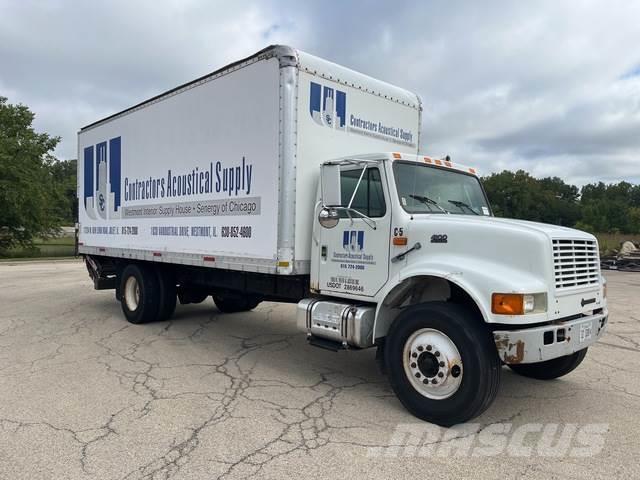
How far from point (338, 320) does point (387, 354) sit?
0.66 m

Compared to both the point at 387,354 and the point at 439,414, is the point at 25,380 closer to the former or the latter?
the point at 387,354

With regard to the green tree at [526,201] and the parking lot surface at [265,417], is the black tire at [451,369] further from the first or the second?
the green tree at [526,201]

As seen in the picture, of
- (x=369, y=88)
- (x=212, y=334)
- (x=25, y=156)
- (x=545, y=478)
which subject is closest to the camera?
(x=545, y=478)

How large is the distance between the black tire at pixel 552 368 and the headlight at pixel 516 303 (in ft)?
5.05

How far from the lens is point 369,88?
6.22m

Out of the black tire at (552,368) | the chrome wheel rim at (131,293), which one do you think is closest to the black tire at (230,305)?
the chrome wheel rim at (131,293)

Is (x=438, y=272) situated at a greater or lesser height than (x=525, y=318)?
greater

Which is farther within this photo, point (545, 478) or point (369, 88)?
point (369, 88)

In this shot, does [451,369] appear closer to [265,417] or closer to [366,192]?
[265,417]

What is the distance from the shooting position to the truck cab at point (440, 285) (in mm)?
3990

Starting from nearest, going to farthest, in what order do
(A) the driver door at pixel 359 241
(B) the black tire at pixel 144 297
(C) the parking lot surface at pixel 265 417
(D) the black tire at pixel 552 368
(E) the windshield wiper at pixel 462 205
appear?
(C) the parking lot surface at pixel 265 417
(A) the driver door at pixel 359 241
(D) the black tire at pixel 552 368
(E) the windshield wiper at pixel 462 205
(B) the black tire at pixel 144 297

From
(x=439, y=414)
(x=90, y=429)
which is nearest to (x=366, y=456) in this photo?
(x=439, y=414)

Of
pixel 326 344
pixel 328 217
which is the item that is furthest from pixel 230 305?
pixel 328 217

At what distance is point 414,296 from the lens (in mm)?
4930
